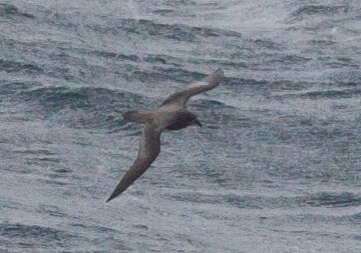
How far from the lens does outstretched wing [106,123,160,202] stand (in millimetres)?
15211

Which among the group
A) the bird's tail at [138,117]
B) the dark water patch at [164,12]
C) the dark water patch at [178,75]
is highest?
the bird's tail at [138,117]

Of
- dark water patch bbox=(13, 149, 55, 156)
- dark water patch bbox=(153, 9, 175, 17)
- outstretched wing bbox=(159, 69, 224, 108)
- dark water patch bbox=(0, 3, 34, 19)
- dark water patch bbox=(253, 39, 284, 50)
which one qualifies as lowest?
dark water patch bbox=(13, 149, 55, 156)

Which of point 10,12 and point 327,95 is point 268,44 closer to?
point 327,95

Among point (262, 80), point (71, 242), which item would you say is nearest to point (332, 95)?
point (262, 80)

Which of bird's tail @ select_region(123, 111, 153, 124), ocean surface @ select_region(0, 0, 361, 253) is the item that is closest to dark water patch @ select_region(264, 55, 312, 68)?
ocean surface @ select_region(0, 0, 361, 253)

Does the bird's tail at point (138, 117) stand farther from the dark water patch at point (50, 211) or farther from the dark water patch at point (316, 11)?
the dark water patch at point (316, 11)

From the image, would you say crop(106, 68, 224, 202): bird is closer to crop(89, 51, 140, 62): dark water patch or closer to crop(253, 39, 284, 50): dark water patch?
crop(89, 51, 140, 62): dark water patch

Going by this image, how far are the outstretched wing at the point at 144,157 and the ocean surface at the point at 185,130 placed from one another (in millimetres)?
2273

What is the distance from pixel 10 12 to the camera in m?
30.3

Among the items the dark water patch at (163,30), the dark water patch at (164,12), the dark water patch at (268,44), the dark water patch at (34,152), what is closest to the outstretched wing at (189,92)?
the dark water patch at (34,152)

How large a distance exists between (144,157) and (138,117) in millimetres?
878

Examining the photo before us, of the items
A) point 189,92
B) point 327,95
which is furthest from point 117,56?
point 189,92

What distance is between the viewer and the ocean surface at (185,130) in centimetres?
1930

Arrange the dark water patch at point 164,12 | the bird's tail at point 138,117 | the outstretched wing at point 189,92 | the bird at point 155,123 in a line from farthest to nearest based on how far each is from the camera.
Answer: the dark water patch at point 164,12
the outstretched wing at point 189,92
the bird's tail at point 138,117
the bird at point 155,123
